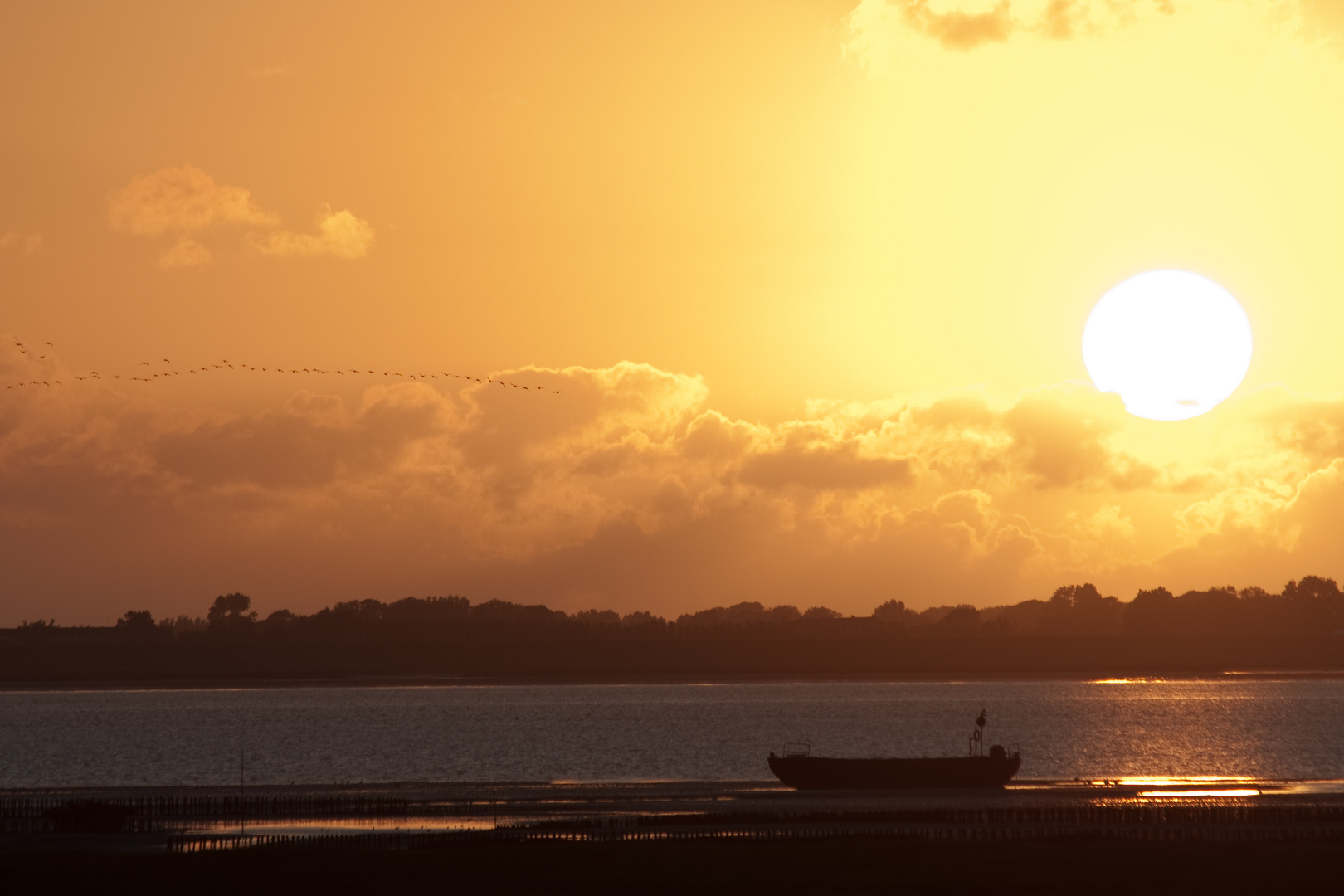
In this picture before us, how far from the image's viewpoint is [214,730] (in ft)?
615

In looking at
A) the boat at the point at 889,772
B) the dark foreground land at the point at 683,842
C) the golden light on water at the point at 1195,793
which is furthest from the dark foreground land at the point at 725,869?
the boat at the point at 889,772

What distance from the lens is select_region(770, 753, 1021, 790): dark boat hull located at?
87625mm

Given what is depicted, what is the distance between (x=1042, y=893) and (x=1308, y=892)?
29.8 ft

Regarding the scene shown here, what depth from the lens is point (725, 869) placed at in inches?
2132

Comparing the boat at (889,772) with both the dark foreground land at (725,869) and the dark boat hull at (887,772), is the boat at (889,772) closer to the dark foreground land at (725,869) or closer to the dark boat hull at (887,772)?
the dark boat hull at (887,772)

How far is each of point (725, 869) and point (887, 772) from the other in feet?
116

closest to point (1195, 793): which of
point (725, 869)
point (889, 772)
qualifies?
point (889, 772)

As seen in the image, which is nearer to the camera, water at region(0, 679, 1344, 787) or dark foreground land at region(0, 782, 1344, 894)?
dark foreground land at region(0, 782, 1344, 894)

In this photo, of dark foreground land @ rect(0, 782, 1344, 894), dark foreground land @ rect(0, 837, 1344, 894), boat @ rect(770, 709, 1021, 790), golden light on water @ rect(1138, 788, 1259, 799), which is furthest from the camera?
boat @ rect(770, 709, 1021, 790)

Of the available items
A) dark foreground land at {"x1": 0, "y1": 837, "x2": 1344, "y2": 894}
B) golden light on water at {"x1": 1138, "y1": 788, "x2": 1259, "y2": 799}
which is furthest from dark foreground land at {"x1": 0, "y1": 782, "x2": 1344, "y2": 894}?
golden light on water at {"x1": 1138, "y1": 788, "x2": 1259, "y2": 799}

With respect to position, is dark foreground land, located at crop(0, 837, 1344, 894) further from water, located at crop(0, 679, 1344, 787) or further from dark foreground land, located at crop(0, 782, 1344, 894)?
water, located at crop(0, 679, 1344, 787)

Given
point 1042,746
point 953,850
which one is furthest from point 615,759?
point 953,850

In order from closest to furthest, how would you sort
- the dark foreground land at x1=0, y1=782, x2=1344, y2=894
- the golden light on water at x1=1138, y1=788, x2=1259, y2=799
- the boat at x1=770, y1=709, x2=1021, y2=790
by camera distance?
the dark foreground land at x1=0, y1=782, x2=1344, y2=894 → the golden light on water at x1=1138, y1=788, x2=1259, y2=799 → the boat at x1=770, y1=709, x2=1021, y2=790

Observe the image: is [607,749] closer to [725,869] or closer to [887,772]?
[887,772]
